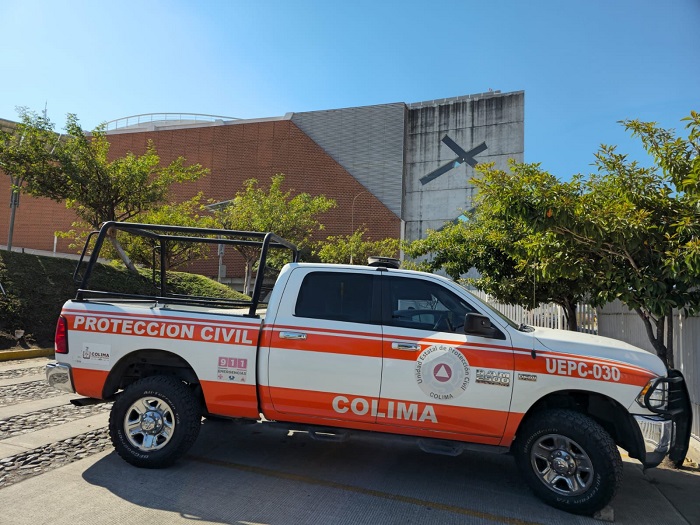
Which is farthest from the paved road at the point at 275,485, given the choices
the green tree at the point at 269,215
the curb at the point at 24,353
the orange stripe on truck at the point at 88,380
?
the green tree at the point at 269,215

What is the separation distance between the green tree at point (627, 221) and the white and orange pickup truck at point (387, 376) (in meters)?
1.35

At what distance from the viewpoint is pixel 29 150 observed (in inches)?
592

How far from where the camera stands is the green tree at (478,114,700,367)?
5180mm

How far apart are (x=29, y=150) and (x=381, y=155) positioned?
2157 cm

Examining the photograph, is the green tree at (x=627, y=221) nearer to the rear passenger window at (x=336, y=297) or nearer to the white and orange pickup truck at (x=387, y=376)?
the white and orange pickup truck at (x=387, y=376)

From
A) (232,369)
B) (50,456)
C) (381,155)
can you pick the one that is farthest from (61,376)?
(381,155)

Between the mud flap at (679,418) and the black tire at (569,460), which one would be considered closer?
the black tire at (569,460)

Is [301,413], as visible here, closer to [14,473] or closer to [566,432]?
[566,432]

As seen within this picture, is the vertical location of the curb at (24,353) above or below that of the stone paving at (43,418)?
above

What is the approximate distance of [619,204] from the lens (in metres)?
5.36

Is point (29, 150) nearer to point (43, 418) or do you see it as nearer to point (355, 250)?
point (43, 418)

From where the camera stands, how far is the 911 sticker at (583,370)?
4.07 metres

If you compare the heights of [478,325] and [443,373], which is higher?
[478,325]

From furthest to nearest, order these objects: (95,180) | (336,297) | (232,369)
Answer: (95,180)
(336,297)
(232,369)
